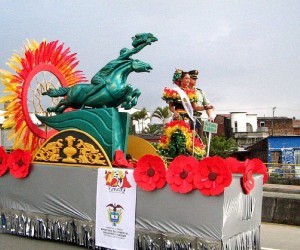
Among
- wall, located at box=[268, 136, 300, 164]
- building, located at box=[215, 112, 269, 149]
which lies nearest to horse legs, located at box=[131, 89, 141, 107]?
wall, located at box=[268, 136, 300, 164]

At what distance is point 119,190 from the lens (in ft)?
20.4

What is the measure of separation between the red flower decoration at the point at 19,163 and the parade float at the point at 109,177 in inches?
0.7

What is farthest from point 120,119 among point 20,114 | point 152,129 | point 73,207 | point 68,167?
point 152,129

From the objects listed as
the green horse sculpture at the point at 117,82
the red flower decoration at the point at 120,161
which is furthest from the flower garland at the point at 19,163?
the red flower decoration at the point at 120,161

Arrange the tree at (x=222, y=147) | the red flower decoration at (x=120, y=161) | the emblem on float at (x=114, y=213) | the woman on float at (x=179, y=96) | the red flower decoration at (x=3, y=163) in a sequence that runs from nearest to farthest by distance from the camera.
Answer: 1. the emblem on float at (x=114, y=213)
2. the red flower decoration at (x=120, y=161)
3. the red flower decoration at (x=3, y=163)
4. the woman on float at (x=179, y=96)
5. the tree at (x=222, y=147)

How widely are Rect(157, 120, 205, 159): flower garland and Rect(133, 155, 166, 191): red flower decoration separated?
2.35m

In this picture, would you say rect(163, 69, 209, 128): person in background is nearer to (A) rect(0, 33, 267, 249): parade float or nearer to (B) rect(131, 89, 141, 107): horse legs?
(A) rect(0, 33, 267, 249): parade float

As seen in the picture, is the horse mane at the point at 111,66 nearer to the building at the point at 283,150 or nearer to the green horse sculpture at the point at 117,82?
the green horse sculpture at the point at 117,82

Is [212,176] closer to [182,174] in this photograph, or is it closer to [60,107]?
[182,174]

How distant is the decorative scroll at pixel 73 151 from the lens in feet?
21.7

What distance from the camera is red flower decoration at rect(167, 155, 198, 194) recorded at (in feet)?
18.1

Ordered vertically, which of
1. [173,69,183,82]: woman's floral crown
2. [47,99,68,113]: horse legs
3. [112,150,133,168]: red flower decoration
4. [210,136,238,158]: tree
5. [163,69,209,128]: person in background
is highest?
[173,69,183,82]: woman's floral crown

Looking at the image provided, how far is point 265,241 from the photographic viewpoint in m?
7.96

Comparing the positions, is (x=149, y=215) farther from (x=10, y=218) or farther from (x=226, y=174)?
(x=10, y=218)
